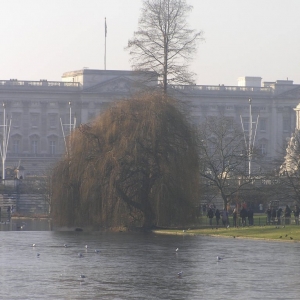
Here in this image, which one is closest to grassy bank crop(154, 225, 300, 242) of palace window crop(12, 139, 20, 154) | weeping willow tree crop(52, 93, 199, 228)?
weeping willow tree crop(52, 93, 199, 228)

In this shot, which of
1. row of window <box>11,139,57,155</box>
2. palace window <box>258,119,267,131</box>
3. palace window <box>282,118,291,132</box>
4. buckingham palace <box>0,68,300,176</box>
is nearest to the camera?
buckingham palace <box>0,68,300,176</box>

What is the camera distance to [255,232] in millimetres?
60344

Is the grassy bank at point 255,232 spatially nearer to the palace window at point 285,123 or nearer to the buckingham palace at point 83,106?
the buckingham palace at point 83,106

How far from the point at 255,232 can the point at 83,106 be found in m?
121

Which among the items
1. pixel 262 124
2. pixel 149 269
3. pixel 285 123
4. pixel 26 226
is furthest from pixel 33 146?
pixel 149 269

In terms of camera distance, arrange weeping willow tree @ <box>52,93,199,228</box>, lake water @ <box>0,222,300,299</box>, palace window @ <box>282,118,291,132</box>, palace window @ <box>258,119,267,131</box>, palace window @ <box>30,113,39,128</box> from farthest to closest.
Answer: palace window @ <box>282,118,291,132</box>, palace window @ <box>258,119,267,131</box>, palace window @ <box>30,113,39,128</box>, weeping willow tree @ <box>52,93,199,228</box>, lake water @ <box>0,222,300,299</box>

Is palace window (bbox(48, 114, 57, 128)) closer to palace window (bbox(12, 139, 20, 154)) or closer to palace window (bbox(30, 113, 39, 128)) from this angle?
palace window (bbox(30, 113, 39, 128))

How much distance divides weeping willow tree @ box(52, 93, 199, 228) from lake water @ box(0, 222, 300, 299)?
30.5 ft

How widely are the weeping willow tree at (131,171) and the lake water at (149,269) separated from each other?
30.5ft

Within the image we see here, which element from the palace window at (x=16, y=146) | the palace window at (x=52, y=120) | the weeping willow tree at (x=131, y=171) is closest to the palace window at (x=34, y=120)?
the palace window at (x=52, y=120)

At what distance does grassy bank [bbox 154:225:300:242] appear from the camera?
5619 cm

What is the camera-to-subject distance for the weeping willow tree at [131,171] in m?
64.5

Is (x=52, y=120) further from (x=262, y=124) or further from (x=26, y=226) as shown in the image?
(x=26, y=226)

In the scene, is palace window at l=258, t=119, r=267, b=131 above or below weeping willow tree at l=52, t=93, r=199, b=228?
above
